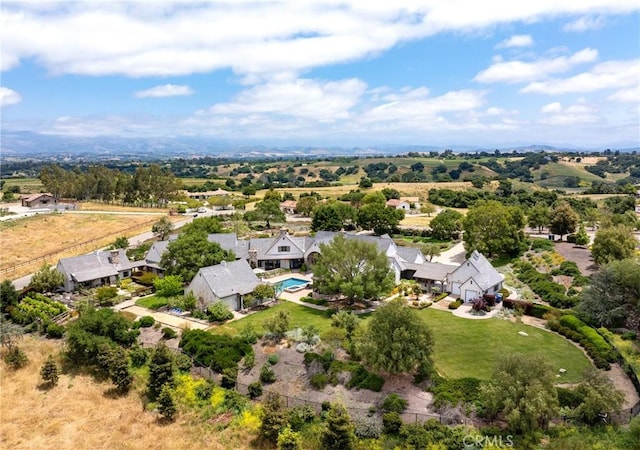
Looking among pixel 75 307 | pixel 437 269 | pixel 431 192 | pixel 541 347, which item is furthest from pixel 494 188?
pixel 75 307

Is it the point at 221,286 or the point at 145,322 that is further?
the point at 221,286

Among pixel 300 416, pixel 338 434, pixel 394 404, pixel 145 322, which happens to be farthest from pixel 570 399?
pixel 145 322

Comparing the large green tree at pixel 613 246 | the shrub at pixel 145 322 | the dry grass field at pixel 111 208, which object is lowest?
the shrub at pixel 145 322

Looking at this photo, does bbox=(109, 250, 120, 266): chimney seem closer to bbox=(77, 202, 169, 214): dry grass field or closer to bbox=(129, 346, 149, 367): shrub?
bbox=(129, 346, 149, 367): shrub

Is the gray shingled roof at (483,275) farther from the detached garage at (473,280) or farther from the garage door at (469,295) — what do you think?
the garage door at (469,295)

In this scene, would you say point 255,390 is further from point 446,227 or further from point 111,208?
point 111,208

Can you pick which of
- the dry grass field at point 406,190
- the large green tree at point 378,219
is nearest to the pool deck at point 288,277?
the large green tree at point 378,219

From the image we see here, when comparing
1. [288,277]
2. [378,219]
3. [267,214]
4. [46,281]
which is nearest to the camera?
[46,281]
